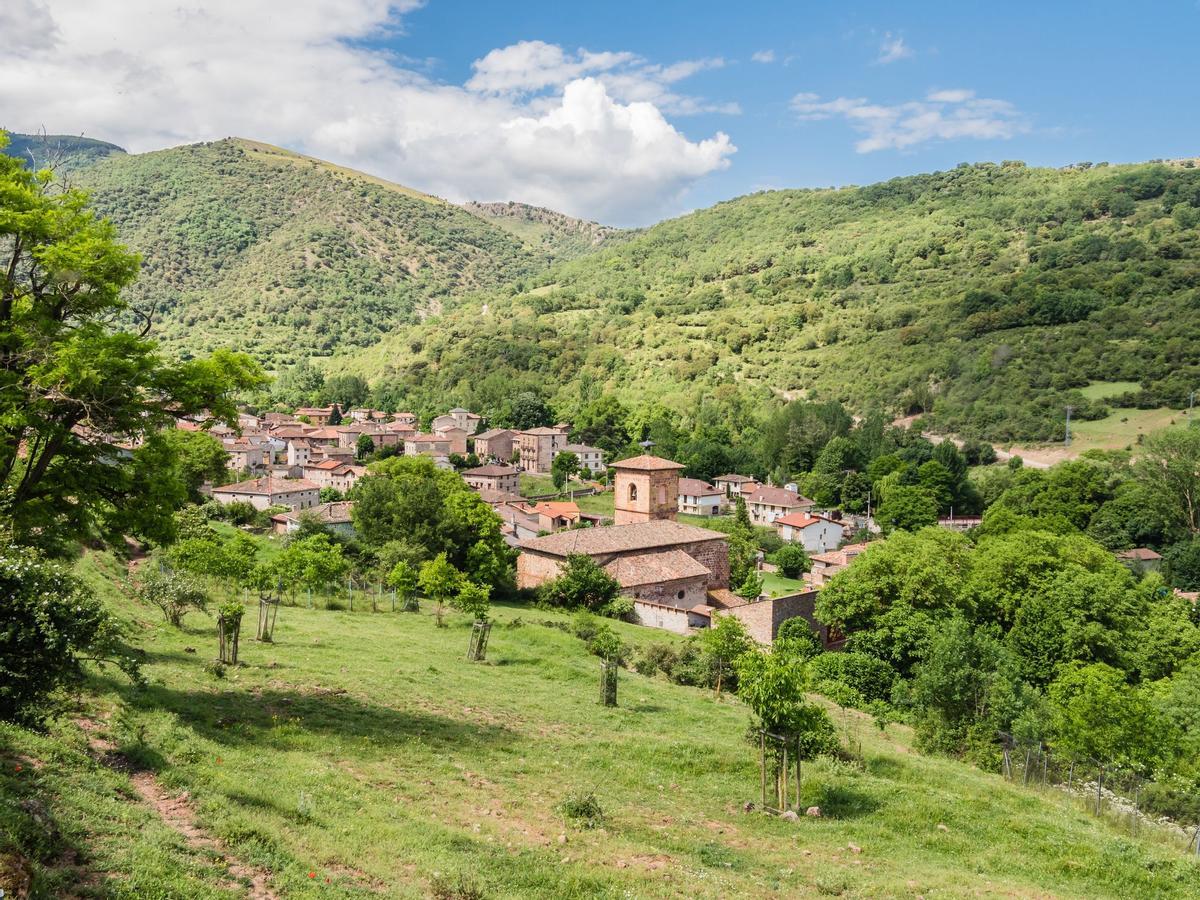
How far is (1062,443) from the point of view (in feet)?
258

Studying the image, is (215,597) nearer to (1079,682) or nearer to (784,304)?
(1079,682)

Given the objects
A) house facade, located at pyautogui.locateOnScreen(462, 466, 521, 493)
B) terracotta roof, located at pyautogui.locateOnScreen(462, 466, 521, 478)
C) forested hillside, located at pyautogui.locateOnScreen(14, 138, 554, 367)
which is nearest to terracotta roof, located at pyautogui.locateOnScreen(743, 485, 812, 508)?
house facade, located at pyautogui.locateOnScreen(462, 466, 521, 493)

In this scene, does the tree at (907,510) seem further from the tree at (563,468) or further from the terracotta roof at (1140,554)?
the tree at (563,468)

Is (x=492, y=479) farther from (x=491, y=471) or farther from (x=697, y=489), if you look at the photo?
(x=697, y=489)

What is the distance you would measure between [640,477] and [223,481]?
40052 mm

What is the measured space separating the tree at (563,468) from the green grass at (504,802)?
2434 inches

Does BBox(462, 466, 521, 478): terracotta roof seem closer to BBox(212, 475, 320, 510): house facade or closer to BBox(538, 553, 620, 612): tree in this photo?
BBox(212, 475, 320, 510): house facade

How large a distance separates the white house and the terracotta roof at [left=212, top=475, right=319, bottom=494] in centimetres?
4211

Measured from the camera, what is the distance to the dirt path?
730 centimetres

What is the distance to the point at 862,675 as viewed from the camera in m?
31.3

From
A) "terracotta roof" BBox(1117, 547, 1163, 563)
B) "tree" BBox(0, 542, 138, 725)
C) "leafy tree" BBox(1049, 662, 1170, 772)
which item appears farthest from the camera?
"terracotta roof" BBox(1117, 547, 1163, 563)

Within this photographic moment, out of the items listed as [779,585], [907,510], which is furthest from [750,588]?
[907,510]

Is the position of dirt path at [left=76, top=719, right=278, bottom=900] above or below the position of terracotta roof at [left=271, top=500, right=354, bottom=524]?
below

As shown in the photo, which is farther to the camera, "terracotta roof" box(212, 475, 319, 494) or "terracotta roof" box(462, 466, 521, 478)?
"terracotta roof" box(462, 466, 521, 478)
